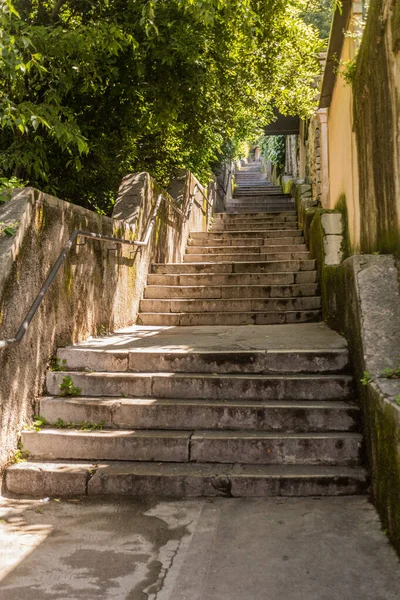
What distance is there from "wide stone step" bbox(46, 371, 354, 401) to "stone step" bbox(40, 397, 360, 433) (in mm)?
96

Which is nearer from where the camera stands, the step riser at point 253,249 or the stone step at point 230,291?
the stone step at point 230,291

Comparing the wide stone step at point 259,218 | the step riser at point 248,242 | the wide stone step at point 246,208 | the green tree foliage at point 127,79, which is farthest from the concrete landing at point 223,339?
the wide stone step at point 246,208

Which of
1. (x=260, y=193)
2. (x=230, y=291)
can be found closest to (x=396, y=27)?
(x=230, y=291)

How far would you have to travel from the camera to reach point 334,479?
361cm

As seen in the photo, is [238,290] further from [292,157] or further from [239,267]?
[292,157]

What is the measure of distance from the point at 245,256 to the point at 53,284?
4721 millimetres

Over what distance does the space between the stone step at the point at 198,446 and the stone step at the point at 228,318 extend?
2.73 metres

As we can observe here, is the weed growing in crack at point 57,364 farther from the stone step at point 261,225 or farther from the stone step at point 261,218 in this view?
the stone step at point 261,218

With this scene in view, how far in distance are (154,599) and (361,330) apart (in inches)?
87.8

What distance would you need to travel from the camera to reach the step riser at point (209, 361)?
453cm

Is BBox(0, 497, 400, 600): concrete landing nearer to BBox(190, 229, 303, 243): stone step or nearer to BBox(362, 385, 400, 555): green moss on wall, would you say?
BBox(362, 385, 400, 555): green moss on wall

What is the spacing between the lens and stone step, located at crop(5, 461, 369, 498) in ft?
11.9

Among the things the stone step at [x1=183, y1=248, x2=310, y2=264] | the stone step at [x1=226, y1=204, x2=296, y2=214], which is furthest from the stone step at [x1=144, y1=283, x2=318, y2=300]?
the stone step at [x1=226, y1=204, x2=296, y2=214]

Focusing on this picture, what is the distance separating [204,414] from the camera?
4.18m
